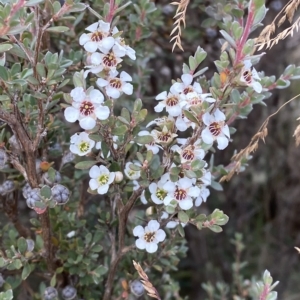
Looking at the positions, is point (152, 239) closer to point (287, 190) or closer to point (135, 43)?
point (135, 43)

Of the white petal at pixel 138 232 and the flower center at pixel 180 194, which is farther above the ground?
the flower center at pixel 180 194

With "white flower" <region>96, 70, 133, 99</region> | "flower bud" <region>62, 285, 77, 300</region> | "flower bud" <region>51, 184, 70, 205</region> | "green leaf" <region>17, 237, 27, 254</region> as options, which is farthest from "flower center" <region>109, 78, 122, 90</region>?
"flower bud" <region>62, 285, 77, 300</region>

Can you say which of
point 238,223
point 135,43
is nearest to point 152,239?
point 135,43

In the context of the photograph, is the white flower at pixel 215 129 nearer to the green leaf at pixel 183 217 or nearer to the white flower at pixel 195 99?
the white flower at pixel 195 99

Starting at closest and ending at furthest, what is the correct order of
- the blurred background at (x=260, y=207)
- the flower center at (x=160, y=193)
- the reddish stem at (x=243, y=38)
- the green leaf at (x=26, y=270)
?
the reddish stem at (x=243, y=38) < the flower center at (x=160, y=193) < the green leaf at (x=26, y=270) < the blurred background at (x=260, y=207)

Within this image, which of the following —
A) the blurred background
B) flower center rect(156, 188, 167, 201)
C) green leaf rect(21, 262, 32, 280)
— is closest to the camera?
flower center rect(156, 188, 167, 201)

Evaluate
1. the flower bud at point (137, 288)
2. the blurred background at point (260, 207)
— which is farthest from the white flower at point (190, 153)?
the blurred background at point (260, 207)

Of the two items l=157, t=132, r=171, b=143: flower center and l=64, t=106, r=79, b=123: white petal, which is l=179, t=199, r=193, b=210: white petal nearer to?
l=157, t=132, r=171, b=143: flower center
